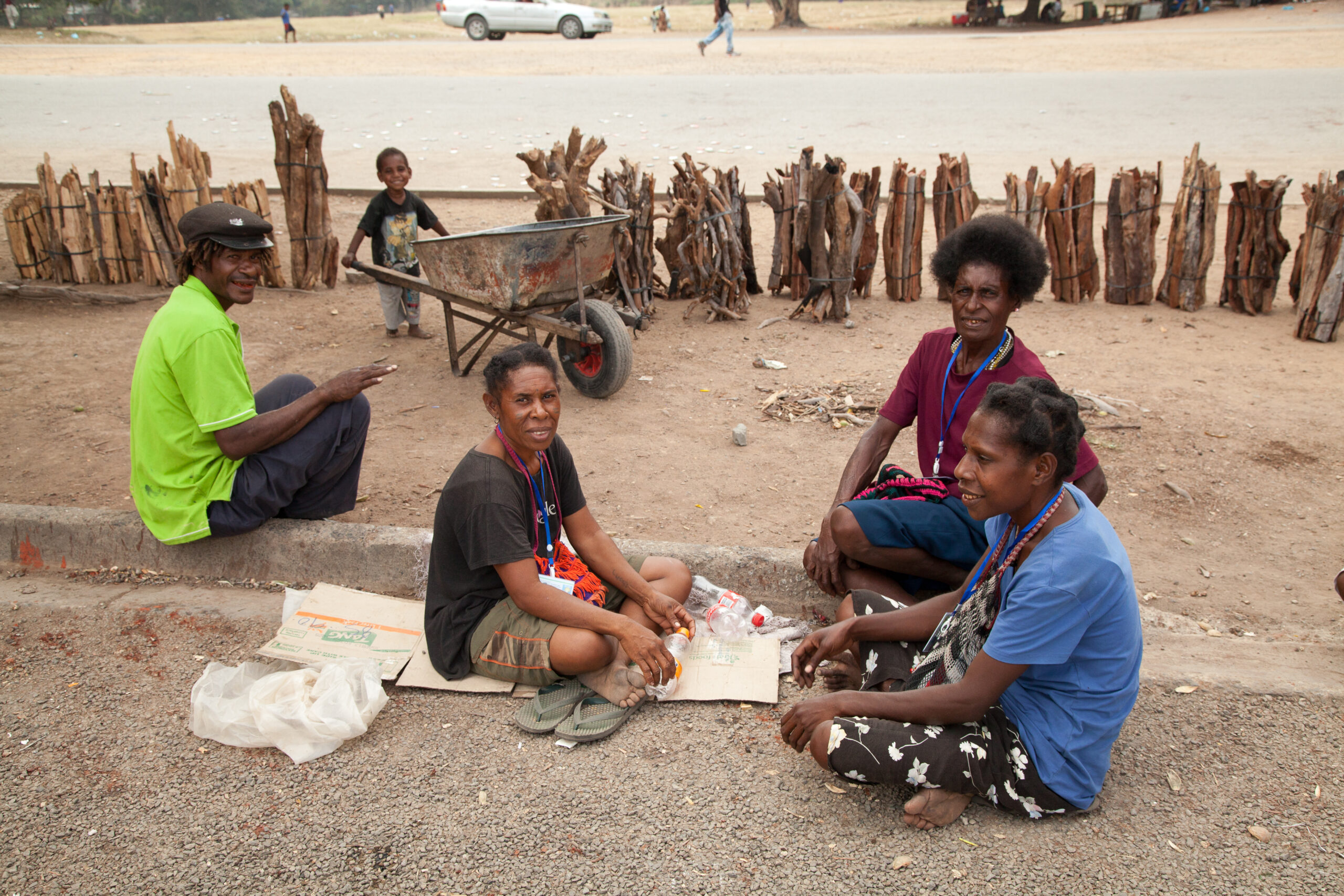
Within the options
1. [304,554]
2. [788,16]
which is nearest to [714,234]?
[304,554]

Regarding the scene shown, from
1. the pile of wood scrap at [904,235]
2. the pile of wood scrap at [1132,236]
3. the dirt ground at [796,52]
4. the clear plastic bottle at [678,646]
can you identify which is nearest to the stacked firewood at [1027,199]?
the pile of wood scrap at [1132,236]

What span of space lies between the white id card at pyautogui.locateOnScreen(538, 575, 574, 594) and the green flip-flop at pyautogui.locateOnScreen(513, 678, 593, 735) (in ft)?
0.93

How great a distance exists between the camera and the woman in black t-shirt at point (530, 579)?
2.61m

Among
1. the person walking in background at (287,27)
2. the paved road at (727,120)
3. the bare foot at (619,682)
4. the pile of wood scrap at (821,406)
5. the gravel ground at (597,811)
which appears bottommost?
the gravel ground at (597,811)

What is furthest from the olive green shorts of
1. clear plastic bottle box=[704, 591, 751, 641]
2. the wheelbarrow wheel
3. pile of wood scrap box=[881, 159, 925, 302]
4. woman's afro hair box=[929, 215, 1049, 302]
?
pile of wood scrap box=[881, 159, 925, 302]

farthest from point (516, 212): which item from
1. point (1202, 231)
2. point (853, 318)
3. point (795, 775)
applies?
point (795, 775)

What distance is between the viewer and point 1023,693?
7.36 feet

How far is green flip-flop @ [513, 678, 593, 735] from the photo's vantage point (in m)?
2.65

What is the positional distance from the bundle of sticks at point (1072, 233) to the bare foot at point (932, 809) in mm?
5294

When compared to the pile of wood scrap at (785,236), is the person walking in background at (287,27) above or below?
above

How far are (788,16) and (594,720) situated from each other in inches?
1253

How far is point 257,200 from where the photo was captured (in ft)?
23.7

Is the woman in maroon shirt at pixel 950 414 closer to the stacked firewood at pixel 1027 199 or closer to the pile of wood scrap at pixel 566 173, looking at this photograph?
the pile of wood scrap at pixel 566 173

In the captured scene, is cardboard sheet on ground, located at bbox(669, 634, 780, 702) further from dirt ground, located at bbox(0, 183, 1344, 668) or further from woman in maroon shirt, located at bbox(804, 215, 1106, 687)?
dirt ground, located at bbox(0, 183, 1344, 668)
